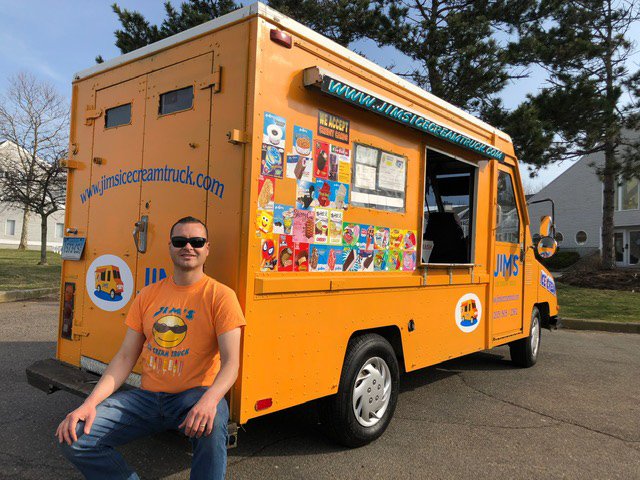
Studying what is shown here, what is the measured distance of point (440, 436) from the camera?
12.5 ft

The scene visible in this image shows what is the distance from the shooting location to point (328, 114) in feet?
10.7

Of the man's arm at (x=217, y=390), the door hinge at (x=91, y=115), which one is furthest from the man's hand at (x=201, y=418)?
the door hinge at (x=91, y=115)

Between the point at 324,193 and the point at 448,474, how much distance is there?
1.99 meters

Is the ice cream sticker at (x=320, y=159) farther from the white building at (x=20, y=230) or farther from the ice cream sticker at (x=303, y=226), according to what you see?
the white building at (x=20, y=230)

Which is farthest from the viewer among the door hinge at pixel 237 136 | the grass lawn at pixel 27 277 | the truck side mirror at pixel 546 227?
the grass lawn at pixel 27 277

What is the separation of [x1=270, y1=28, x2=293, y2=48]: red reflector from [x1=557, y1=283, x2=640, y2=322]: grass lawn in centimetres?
935

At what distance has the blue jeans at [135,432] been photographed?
7.31 feet

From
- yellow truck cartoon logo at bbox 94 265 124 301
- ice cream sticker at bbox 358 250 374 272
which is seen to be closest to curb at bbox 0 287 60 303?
yellow truck cartoon logo at bbox 94 265 124 301

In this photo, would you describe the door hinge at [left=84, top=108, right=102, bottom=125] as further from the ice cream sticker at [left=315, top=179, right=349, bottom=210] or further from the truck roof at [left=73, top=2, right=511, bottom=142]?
the ice cream sticker at [left=315, top=179, right=349, bottom=210]

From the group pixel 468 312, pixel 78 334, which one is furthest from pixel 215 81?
pixel 468 312

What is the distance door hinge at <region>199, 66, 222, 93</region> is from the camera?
2918 millimetres

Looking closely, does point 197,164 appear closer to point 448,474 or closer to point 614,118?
point 448,474

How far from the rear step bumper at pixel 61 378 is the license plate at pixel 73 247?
0.80 metres

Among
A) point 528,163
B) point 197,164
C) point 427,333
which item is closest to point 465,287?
point 427,333
